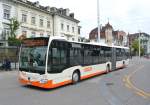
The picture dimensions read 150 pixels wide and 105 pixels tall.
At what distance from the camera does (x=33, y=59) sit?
10.4 m

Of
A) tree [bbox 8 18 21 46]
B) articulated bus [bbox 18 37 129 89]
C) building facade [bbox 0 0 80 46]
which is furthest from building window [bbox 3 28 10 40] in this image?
articulated bus [bbox 18 37 129 89]

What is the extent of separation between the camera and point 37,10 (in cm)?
4059

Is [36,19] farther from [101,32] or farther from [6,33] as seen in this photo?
[101,32]

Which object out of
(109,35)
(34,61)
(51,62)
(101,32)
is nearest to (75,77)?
(51,62)

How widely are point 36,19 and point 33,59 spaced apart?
31.6m

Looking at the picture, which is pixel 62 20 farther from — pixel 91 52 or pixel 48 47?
pixel 48 47

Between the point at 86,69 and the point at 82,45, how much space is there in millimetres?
1885

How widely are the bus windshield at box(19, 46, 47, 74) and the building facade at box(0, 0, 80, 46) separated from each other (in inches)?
844

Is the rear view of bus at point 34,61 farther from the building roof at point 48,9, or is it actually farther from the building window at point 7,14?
the building roof at point 48,9

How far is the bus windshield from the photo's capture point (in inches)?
399

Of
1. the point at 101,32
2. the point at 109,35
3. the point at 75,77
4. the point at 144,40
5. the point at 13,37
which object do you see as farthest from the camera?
the point at 144,40

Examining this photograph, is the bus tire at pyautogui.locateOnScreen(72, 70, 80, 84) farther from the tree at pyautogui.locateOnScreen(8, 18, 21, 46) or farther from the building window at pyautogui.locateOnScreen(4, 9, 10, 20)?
the building window at pyautogui.locateOnScreen(4, 9, 10, 20)

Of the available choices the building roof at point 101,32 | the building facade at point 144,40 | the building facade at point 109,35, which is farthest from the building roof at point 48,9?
the building facade at point 144,40

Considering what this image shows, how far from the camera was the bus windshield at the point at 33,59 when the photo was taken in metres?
10.1
